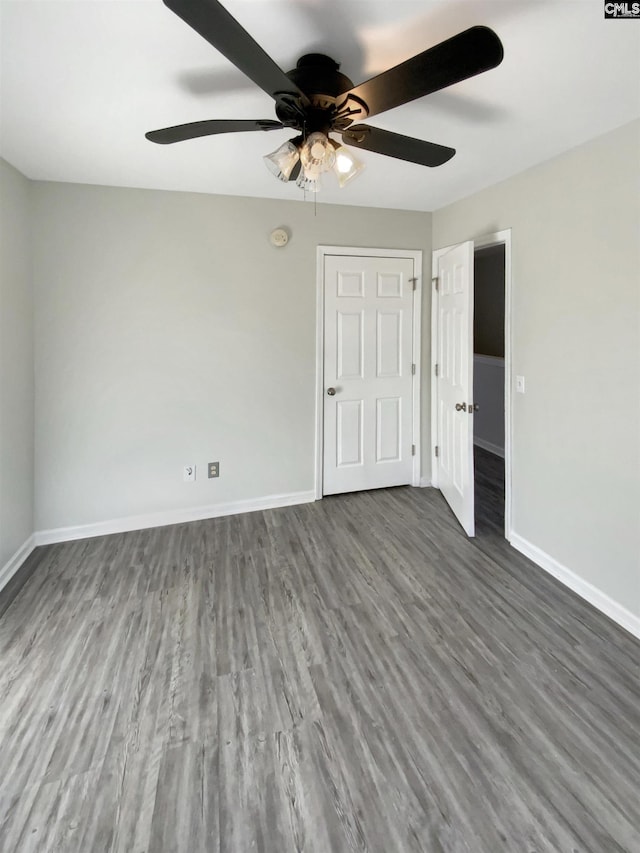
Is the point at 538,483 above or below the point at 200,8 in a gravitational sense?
below

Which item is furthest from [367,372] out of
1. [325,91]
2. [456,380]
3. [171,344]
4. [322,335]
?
[325,91]

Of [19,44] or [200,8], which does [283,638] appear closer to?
[200,8]

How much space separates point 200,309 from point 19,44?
1.79 metres

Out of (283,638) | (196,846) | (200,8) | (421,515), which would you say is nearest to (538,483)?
(421,515)

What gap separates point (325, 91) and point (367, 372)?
2375mm

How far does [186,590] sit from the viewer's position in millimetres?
2488

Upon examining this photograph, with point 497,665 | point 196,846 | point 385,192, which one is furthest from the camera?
point 385,192

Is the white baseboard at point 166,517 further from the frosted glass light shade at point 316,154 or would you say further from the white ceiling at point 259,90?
A: the frosted glass light shade at point 316,154

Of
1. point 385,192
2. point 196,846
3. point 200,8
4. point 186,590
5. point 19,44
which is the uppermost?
point 385,192

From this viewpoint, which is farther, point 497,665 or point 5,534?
point 5,534

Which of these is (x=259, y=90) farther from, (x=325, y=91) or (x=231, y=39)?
(x=231, y=39)

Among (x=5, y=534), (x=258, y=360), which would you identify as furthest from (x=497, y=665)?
(x=5, y=534)

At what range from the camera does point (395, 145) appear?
1719 millimetres

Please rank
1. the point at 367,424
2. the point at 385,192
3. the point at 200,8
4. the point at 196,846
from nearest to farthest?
the point at 200,8 < the point at 196,846 < the point at 385,192 < the point at 367,424
